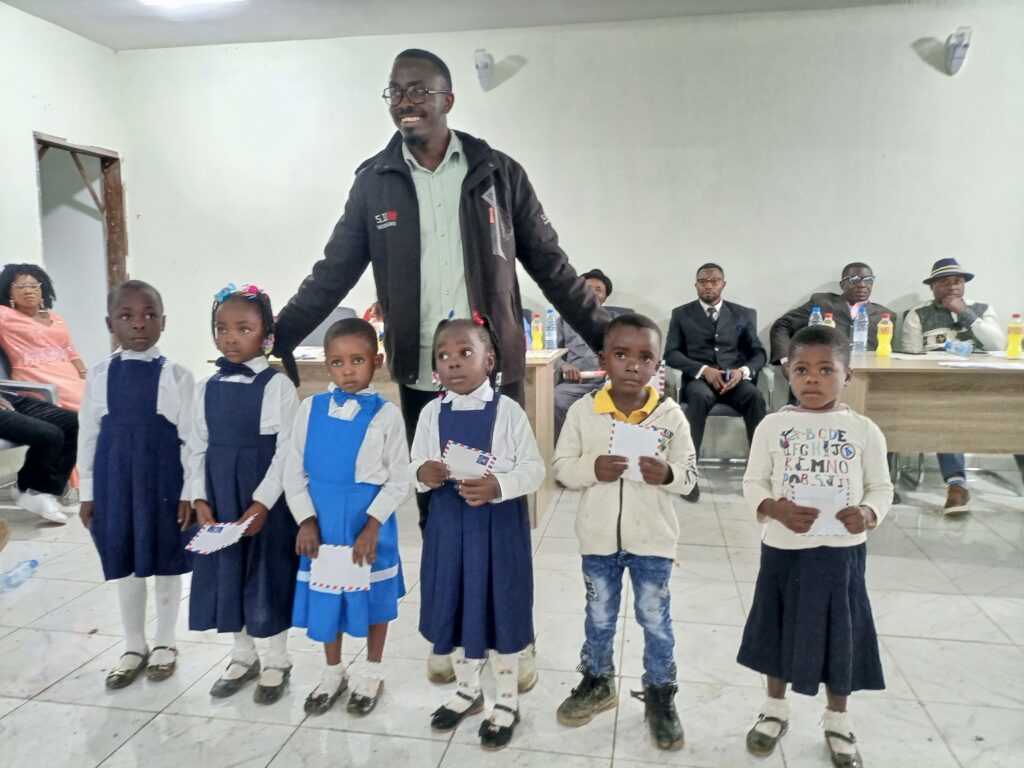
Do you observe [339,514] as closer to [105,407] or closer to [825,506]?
[105,407]

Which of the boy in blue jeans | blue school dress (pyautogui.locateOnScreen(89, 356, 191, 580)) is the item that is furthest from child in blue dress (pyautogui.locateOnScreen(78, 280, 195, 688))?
the boy in blue jeans

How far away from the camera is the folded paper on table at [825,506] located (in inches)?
63.6

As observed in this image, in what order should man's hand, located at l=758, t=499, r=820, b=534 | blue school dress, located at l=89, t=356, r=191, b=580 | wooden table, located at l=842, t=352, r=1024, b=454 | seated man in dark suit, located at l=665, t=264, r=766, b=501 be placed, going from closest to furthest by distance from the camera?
man's hand, located at l=758, t=499, r=820, b=534 → blue school dress, located at l=89, t=356, r=191, b=580 → wooden table, located at l=842, t=352, r=1024, b=454 → seated man in dark suit, located at l=665, t=264, r=766, b=501

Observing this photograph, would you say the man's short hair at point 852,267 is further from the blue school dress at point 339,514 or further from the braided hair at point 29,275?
the braided hair at point 29,275

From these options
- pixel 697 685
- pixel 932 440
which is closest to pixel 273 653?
pixel 697 685

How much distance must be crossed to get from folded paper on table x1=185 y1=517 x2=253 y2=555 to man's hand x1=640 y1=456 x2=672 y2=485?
3.36 feet

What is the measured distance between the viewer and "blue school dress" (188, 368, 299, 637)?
1.92m

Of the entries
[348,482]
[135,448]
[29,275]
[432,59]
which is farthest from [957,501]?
[29,275]

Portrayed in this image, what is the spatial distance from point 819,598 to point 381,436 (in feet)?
3.74

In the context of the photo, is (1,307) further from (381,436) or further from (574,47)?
(574,47)

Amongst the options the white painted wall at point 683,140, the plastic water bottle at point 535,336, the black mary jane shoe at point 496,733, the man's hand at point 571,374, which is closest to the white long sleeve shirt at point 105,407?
the black mary jane shoe at point 496,733

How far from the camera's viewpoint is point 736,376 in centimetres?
434

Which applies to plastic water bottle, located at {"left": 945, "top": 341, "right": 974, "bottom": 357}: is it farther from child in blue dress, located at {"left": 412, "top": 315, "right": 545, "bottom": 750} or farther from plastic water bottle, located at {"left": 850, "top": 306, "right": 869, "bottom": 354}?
child in blue dress, located at {"left": 412, "top": 315, "right": 545, "bottom": 750}

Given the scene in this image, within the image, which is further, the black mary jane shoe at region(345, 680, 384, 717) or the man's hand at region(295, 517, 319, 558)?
the black mary jane shoe at region(345, 680, 384, 717)
